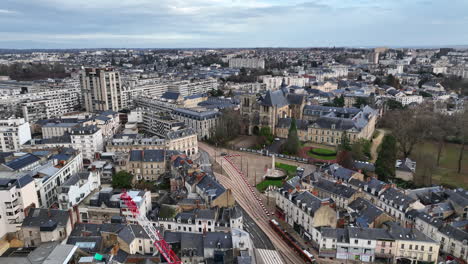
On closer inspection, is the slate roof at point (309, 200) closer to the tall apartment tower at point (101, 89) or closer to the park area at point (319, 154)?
the park area at point (319, 154)

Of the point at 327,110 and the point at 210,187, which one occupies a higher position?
the point at 327,110

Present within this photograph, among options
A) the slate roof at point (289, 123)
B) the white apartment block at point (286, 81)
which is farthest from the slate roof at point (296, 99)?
the white apartment block at point (286, 81)

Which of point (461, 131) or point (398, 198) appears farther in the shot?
point (461, 131)

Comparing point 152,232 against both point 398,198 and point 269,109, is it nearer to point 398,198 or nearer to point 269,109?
point 398,198

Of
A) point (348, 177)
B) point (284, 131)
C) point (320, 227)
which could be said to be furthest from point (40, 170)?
point (284, 131)

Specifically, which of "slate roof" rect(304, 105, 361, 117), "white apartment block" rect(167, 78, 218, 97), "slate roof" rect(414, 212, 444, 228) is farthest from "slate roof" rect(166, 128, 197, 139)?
"white apartment block" rect(167, 78, 218, 97)

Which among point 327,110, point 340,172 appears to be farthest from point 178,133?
point 327,110

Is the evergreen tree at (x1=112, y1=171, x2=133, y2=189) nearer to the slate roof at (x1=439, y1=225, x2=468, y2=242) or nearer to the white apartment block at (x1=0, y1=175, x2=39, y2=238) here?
the white apartment block at (x1=0, y1=175, x2=39, y2=238)
